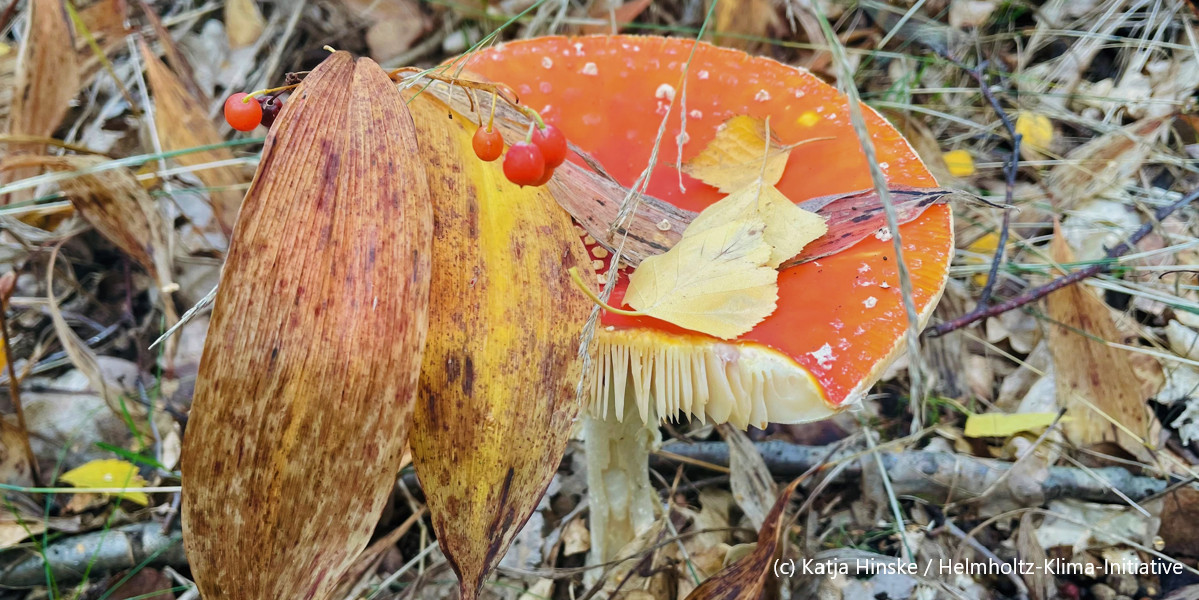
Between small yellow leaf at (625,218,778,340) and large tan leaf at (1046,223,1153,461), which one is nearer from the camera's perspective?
small yellow leaf at (625,218,778,340)

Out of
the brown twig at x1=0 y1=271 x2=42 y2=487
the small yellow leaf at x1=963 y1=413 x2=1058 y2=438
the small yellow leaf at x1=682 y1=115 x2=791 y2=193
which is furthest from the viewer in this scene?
the small yellow leaf at x1=963 y1=413 x2=1058 y2=438

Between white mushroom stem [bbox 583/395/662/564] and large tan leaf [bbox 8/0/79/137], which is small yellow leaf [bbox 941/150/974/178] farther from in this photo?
large tan leaf [bbox 8/0/79/137]

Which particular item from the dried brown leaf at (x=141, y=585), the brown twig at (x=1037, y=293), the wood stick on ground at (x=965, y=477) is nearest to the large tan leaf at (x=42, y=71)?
the dried brown leaf at (x=141, y=585)

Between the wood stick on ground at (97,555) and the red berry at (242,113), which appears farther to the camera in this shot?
the wood stick on ground at (97,555)

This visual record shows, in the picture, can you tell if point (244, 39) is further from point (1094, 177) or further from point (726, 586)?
point (1094, 177)

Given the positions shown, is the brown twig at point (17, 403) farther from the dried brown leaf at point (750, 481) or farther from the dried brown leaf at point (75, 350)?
the dried brown leaf at point (750, 481)

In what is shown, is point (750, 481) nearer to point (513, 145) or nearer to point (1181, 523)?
point (1181, 523)

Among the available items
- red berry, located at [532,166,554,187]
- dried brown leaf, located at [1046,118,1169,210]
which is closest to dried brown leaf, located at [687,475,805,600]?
red berry, located at [532,166,554,187]
